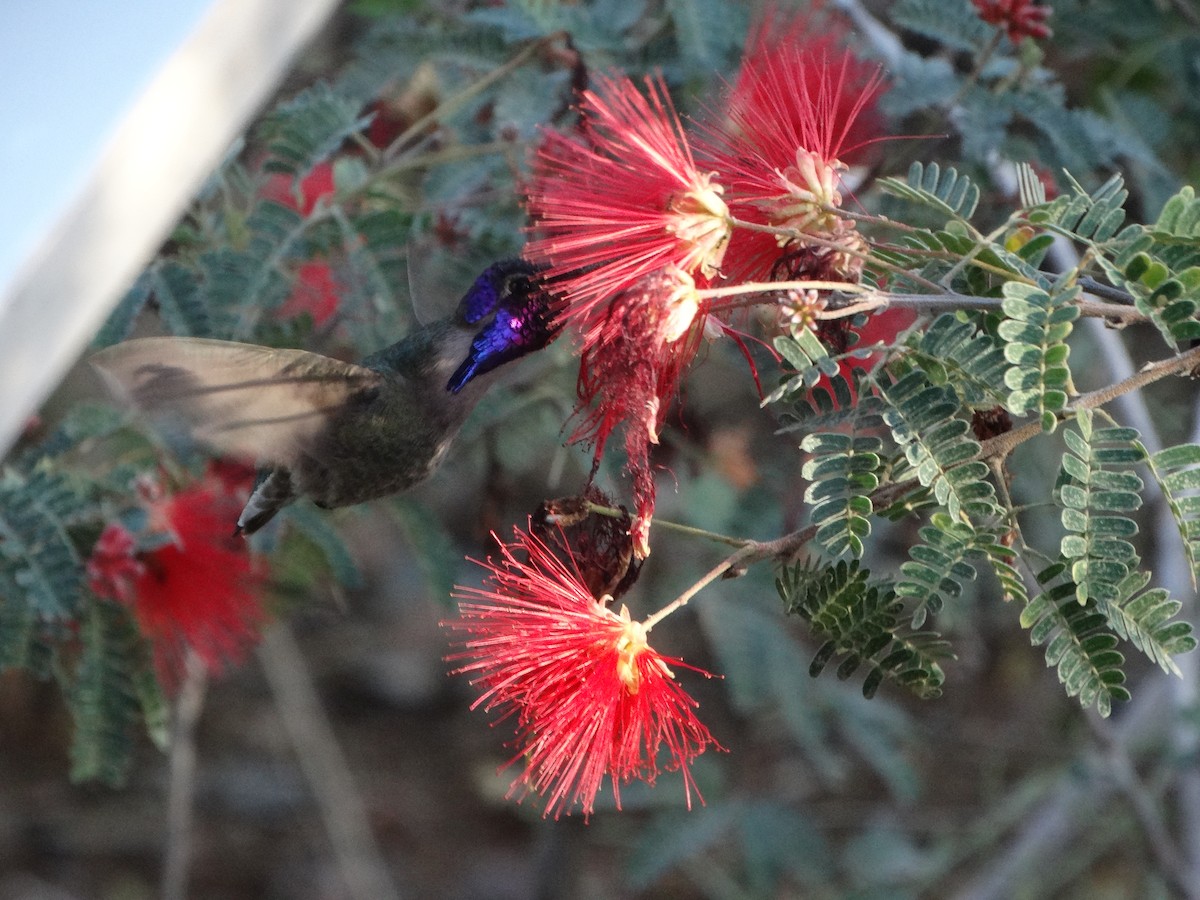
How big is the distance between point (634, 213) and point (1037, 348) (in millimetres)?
359

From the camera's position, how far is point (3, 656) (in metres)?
1.75

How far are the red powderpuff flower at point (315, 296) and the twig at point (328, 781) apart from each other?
66.4 inches

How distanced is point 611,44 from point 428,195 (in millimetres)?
353

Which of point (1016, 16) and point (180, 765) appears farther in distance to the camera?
point (180, 765)

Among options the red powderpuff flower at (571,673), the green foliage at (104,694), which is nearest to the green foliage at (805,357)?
the red powderpuff flower at (571,673)

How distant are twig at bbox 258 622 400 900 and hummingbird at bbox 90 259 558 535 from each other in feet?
6.74

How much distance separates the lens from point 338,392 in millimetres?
1566

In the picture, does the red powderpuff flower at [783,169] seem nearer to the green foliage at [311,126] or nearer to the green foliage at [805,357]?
the green foliage at [805,357]

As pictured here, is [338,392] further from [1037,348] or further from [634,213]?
[1037,348]

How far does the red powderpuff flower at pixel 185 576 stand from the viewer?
1.84 meters

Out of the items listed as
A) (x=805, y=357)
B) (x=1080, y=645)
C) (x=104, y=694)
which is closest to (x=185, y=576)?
(x=104, y=694)

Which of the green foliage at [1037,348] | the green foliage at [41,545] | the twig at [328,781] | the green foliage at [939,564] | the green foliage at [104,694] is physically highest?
the green foliage at [1037,348]

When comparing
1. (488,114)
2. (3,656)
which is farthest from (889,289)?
(3,656)

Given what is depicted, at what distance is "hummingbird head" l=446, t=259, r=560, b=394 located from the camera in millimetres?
1447
